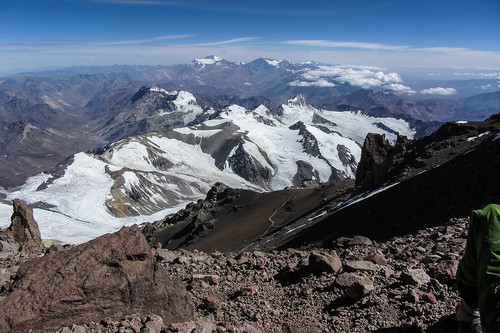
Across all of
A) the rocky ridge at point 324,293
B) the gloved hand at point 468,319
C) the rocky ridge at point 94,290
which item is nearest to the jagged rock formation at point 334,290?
the rocky ridge at point 324,293

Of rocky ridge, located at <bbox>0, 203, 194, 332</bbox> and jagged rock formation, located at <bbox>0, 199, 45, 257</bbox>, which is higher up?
rocky ridge, located at <bbox>0, 203, 194, 332</bbox>

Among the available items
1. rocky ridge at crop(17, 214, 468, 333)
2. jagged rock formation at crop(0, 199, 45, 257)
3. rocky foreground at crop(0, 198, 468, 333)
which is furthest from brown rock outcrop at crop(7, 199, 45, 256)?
rocky ridge at crop(17, 214, 468, 333)

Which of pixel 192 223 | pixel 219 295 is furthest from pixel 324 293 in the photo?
pixel 192 223

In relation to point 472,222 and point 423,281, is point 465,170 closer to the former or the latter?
point 423,281

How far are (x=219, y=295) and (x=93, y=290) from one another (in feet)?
12.0

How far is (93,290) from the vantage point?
25.9 ft

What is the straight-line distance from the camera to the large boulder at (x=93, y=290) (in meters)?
7.31

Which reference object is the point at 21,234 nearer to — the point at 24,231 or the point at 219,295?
the point at 24,231

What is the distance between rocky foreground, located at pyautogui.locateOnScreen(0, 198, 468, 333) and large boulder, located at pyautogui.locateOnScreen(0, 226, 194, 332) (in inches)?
0.9

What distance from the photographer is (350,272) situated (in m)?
9.65

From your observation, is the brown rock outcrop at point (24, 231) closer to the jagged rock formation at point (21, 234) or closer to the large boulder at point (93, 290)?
the jagged rock formation at point (21, 234)

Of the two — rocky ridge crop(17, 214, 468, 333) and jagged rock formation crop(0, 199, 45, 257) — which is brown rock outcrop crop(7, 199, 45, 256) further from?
rocky ridge crop(17, 214, 468, 333)

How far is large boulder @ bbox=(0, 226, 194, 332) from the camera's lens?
7309 mm

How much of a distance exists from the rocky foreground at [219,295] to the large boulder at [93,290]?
23 mm
